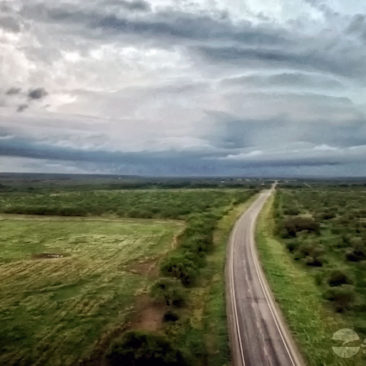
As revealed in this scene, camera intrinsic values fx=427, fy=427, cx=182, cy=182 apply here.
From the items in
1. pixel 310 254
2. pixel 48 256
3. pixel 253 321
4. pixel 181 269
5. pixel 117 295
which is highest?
pixel 181 269

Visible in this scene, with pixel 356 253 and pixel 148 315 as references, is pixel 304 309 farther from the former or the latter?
pixel 356 253

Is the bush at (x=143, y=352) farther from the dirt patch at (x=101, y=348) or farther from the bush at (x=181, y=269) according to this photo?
the bush at (x=181, y=269)

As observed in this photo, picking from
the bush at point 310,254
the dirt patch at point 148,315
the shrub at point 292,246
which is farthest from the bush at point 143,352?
the shrub at point 292,246

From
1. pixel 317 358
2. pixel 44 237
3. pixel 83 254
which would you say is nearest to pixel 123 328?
pixel 317 358

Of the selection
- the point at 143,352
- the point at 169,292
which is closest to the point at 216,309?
the point at 169,292

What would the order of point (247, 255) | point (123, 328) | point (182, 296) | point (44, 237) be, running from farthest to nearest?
1. point (44, 237)
2. point (247, 255)
3. point (182, 296)
4. point (123, 328)

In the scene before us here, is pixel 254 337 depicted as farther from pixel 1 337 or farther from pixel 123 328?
pixel 1 337
